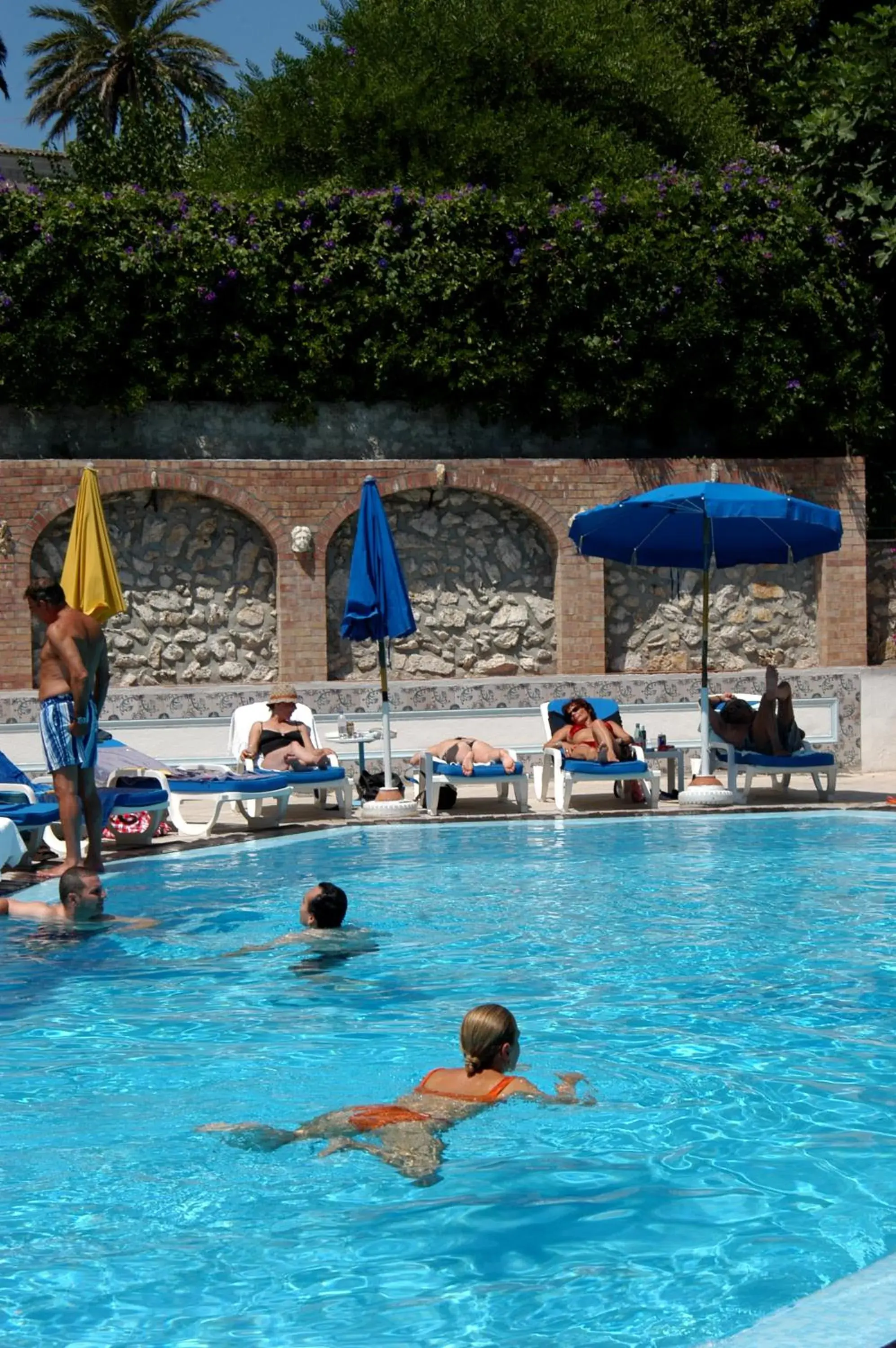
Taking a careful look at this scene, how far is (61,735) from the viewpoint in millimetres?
9109

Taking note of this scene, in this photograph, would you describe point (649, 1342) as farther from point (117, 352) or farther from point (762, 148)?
point (762, 148)

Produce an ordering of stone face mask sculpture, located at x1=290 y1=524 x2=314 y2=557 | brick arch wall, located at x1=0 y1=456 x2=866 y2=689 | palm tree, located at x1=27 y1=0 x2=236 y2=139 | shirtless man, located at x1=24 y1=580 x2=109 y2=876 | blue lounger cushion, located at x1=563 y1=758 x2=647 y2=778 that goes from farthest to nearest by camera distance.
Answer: palm tree, located at x1=27 y1=0 x2=236 y2=139
stone face mask sculpture, located at x1=290 y1=524 x2=314 y2=557
brick arch wall, located at x1=0 y1=456 x2=866 y2=689
blue lounger cushion, located at x1=563 y1=758 x2=647 y2=778
shirtless man, located at x1=24 y1=580 x2=109 y2=876

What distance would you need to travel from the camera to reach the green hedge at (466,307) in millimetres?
16891

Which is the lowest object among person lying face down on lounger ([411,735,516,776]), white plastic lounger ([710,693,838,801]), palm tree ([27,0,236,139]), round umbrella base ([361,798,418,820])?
round umbrella base ([361,798,418,820])

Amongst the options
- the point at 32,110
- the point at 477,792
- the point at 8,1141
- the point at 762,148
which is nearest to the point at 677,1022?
the point at 8,1141

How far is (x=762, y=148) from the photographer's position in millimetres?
22188

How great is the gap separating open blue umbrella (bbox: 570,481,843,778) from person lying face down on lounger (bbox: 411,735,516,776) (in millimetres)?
1722

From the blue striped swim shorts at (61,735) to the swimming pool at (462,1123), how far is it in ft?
2.92

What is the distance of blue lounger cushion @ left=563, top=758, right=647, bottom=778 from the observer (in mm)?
12695

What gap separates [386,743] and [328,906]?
4930mm

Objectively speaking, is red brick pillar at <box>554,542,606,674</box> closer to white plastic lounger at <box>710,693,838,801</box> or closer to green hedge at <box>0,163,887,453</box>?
green hedge at <box>0,163,887,453</box>

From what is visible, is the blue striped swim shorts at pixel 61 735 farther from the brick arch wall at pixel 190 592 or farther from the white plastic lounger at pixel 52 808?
the brick arch wall at pixel 190 592

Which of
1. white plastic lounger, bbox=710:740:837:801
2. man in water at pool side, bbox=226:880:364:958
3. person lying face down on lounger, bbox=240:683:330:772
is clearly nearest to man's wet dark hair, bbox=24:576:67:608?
man in water at pool side, bbox=226:880:364:958

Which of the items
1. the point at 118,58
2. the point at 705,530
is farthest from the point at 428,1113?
the point at 118,58
